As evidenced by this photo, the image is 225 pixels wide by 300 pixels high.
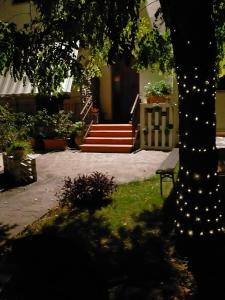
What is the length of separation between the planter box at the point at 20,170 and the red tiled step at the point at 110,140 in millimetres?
5060

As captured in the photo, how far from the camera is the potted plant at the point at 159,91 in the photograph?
14116mm

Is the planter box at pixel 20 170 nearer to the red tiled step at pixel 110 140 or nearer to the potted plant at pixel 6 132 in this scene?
the potted plant at pixel 6 132

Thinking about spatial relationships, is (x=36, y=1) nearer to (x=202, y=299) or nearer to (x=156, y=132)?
(x=202, y=299)

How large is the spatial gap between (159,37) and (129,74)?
920 cm

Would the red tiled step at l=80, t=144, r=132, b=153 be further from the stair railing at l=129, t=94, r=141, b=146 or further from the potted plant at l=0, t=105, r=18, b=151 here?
the potted plant at l=0, t=105, r=18, b=151

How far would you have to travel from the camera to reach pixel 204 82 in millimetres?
5258

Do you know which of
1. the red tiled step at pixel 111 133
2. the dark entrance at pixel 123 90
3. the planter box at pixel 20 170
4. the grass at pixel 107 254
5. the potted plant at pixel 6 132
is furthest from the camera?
the dark entrance at pixel 123 90

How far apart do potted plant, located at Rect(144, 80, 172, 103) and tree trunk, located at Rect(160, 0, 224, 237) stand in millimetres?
8613

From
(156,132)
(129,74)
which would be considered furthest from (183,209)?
(129,74)

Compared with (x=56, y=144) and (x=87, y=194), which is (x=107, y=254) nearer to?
(x=87, y=194)

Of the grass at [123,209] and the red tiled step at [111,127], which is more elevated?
the red tiled step at [111,127]

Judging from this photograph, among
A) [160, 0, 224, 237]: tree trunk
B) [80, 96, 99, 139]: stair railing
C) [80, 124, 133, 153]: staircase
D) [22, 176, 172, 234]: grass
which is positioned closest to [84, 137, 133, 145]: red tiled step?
[80, 124, 133, 153]: staircase

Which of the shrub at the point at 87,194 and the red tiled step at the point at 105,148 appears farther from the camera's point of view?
the red tiled step at the point at 105,148

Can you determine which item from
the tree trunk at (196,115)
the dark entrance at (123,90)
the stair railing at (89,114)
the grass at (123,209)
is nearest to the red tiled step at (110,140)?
the stair railing at (89,114)
